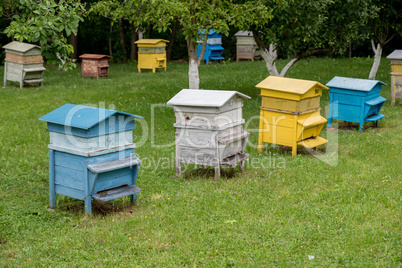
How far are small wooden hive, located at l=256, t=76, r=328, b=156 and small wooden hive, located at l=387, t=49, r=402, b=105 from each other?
182 inches

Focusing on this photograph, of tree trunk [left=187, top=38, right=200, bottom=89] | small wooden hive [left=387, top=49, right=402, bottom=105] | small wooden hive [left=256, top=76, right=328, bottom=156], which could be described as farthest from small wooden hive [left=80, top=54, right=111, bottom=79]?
small wooden hive [left=256, top=76, right=328, bottom=156]

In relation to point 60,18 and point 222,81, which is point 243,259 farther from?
point 222,81

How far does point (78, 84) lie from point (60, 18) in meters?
10.2

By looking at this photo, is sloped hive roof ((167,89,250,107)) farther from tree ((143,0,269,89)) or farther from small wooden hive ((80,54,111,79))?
small wooden hive ((80,54,111,79))

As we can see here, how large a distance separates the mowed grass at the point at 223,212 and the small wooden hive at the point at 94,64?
23.3ft

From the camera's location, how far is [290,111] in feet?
27.1

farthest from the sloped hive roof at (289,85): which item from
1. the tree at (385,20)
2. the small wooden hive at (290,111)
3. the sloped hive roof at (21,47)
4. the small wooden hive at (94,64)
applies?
the small wooden hive at (94,64)

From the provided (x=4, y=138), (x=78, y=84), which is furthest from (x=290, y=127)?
(x=78, y=84)

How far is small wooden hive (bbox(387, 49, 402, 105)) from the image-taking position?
40.0 ft

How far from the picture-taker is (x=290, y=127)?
843cm

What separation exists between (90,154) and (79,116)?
19.6 inches

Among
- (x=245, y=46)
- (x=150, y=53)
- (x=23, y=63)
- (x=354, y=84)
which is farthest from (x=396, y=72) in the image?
(x=245, y=46)

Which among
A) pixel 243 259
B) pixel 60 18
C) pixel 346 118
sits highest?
pixel 60 18

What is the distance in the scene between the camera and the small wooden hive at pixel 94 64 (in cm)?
1744
